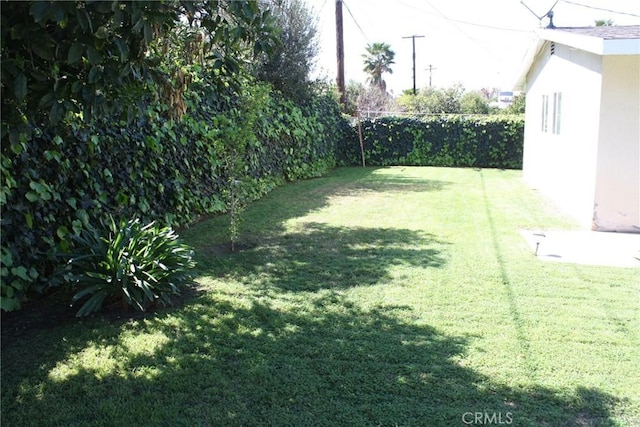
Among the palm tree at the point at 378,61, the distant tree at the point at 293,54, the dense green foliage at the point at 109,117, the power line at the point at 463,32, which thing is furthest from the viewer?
the palm tree at the point at 378,61

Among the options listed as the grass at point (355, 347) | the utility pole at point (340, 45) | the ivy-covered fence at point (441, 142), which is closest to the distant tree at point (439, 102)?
the utility pole at point (340, 45)

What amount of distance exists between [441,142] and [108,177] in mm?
14285

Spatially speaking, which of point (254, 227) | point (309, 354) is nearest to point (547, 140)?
point (254, 227)

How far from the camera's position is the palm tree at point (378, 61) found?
45219 mm

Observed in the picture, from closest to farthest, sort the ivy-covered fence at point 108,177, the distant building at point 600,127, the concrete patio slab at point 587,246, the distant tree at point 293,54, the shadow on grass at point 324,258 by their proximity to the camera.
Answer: the ivy-covered fence at point 108,177
the shadow on grass at point 324,258
the concrete patio slab at point 587,246
the distant building at point 600,127
the distant tree at point 293,54

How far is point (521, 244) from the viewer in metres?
6.55

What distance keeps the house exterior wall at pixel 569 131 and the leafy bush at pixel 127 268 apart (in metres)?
6.05

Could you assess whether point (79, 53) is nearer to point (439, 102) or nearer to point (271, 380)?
point (271, 380)

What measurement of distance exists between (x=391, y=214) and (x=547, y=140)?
172 inches

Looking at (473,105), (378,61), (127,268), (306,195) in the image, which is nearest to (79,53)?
(127,268)

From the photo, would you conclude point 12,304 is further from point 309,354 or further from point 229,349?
point 309,354

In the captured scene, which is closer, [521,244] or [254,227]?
[521,244]

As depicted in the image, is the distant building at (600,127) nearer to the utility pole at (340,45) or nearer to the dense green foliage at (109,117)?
the dense green foliage at (109,117)

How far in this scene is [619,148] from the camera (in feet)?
23.6
